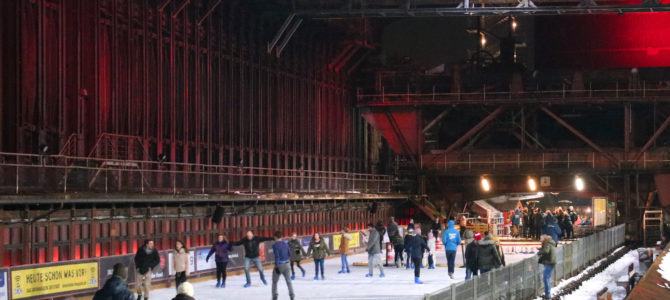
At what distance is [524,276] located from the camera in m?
23.5

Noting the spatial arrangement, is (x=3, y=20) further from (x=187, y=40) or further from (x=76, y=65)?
(x=187, y=40)

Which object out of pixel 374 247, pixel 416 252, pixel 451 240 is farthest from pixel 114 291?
pixel 374 247

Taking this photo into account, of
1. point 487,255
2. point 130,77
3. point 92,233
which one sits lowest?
point 487,255

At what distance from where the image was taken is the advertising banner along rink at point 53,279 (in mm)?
22656

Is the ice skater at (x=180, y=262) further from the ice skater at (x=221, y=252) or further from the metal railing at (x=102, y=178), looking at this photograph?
the metal railing at (x=102, y=178)

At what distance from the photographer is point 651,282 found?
51.6ft

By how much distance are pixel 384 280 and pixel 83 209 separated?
911 cm

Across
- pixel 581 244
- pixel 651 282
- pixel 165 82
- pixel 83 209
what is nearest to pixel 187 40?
pixel 165 82

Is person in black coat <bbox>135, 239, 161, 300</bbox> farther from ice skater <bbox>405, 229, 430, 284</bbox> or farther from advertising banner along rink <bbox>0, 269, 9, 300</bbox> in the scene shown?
ice skater <bbox>405, 229, 430, 284</bbox>

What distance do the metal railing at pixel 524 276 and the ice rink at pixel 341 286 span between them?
253 cm

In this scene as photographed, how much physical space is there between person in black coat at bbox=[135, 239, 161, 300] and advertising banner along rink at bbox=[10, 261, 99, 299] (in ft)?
4.57

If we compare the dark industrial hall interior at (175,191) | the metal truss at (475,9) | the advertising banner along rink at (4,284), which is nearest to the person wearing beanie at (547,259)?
the dark industrial hall interior at (175,191)

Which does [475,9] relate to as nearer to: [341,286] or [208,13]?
[208,13]

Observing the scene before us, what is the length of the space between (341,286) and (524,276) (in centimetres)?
682
